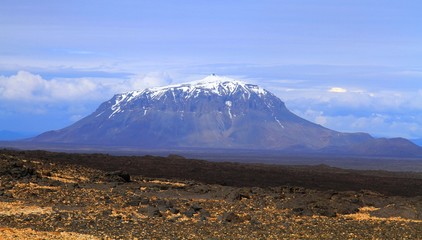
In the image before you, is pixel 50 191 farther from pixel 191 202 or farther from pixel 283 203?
pixel 283 203

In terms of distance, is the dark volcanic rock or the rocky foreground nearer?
the rocky foreground

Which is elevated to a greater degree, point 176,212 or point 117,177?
point 117,177

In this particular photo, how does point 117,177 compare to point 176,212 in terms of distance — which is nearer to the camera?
point 176,212

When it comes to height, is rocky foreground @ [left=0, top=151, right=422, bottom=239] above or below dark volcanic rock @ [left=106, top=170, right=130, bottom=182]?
below

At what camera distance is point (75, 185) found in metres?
33.0

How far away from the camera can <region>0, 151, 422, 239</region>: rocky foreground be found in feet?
74.6

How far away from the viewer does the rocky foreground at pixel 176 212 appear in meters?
22.8

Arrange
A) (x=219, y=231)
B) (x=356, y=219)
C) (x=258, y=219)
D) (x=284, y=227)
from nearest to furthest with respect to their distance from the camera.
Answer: (x=219, y=231), (x=284, y=227), (x=258, y=219), (x=356, y=219)

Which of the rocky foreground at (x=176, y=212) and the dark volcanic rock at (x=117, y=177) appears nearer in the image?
the rocky foreground at (x=176, y=212)

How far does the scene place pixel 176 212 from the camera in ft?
89.7

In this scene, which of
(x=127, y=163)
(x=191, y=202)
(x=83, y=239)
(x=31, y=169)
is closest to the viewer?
(x=83, y=239)

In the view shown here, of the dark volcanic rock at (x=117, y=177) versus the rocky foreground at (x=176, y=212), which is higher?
the dark volcanic rock at (x=117, y=177)

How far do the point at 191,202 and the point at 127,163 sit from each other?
92.7ft

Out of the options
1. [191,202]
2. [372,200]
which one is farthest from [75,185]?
[372,200]
